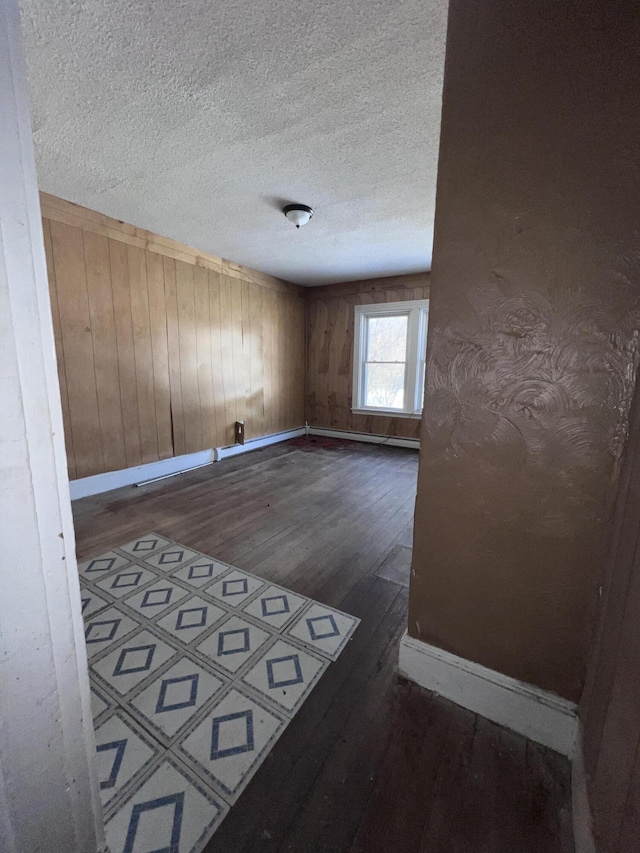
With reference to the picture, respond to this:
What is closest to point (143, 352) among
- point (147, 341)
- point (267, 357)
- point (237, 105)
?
point (147, 341)

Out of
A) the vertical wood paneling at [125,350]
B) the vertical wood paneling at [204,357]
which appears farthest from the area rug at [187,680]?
the vertical wood paneling at [204,357]

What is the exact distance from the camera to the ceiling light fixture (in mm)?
2766

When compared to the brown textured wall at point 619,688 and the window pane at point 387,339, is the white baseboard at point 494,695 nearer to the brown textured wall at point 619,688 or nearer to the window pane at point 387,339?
the brown textured wall at point 619,688

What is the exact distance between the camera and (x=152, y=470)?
3.75 metres

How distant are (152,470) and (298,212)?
9.40 feet

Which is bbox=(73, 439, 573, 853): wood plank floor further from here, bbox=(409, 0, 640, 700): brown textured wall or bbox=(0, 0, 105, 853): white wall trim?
bbox=(0, 0, 105, 853): white wall trim

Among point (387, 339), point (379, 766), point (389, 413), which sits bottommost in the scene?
point (379, 766)

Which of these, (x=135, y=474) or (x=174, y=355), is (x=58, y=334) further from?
(x=135, y=474)

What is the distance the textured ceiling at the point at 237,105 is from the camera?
4.15ft

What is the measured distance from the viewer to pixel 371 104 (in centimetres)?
167

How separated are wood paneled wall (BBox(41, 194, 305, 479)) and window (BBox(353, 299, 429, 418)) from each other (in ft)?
4.58

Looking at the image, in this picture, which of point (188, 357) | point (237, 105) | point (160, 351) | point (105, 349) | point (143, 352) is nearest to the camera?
point (237, 105)

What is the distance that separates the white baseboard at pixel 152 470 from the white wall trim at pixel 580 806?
3258 millimetres

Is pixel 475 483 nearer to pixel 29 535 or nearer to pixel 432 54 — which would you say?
pixel 29 535
